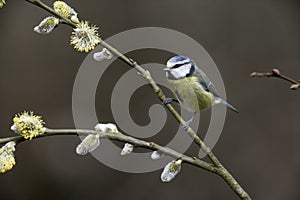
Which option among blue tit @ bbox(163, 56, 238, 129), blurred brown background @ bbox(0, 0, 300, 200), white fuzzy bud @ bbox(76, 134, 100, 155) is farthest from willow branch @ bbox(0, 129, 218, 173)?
blurred brown background @ bbox(0, 0, 300, 200)

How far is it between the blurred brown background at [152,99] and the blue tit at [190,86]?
895 millimetres

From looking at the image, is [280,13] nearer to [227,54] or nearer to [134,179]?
[227,54]

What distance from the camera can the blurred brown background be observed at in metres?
A: 1.60

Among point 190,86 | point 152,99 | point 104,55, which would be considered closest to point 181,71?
point 190,86

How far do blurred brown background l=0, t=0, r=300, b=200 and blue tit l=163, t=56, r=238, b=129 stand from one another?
90 centimetres

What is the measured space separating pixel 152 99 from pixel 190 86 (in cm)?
94

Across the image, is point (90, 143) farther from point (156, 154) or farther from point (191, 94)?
point (191, 94)

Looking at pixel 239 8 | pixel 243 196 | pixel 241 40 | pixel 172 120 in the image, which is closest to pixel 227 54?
pixel 241 40

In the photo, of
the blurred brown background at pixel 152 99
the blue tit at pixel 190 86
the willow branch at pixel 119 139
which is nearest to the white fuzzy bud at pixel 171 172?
the willow branch at pixel 119 139

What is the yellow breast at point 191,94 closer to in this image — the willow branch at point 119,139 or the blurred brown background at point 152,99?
the willow branch at point 119,139

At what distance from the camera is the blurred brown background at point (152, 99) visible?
160 cm

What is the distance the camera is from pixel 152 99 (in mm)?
1587

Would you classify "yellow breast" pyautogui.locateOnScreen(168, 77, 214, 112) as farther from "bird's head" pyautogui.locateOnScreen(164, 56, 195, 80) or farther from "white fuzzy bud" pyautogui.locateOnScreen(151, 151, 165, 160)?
"white fuzzy bud" pyautogui.locateOnScreen(151, 151, 165, 160)

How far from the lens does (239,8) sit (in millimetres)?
1631
